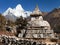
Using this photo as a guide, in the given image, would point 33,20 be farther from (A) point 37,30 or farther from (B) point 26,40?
(B) point 26,40

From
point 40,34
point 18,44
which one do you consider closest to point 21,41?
point 18,44

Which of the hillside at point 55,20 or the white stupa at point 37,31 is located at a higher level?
the hillside at point 55,20

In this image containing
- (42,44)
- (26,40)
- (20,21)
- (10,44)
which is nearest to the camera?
(42,44)

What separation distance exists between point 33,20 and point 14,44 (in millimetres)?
4896

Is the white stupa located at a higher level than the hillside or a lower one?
lower

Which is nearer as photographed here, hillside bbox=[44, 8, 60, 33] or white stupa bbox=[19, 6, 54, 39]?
white stupa bbox=[19, 6, 54, 39]

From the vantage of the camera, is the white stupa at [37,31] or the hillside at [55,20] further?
the hillside at [55,20]

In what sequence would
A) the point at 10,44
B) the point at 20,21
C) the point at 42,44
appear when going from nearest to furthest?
1. the point at 42,44
2. the point at 10,44
3. the point at 20,21

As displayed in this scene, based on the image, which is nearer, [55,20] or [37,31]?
[37,31]

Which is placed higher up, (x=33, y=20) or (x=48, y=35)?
(x=33, y=20)

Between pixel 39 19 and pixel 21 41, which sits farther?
pixel 39 19

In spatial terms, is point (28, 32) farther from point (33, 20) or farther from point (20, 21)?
point (20, 21)

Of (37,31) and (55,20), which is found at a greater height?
(55,20)

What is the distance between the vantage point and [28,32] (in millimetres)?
34469
